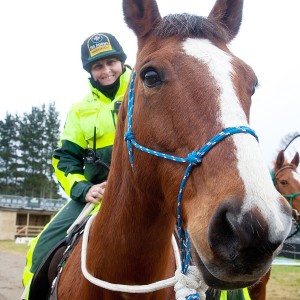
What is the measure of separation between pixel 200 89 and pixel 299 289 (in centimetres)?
1161

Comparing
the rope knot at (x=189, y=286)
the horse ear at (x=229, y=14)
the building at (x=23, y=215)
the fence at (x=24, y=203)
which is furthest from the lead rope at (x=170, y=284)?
the fence at (x=24, y=203)

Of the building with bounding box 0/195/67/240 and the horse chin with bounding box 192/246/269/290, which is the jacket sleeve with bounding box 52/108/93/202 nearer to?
the horse chin with bounding box 192/246/269/290

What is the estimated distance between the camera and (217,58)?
7.20ft

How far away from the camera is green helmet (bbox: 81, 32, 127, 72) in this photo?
4312 mm

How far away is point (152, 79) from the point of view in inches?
90.3

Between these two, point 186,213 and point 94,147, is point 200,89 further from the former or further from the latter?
point 94,147

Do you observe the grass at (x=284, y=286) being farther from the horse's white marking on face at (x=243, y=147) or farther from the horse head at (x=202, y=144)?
the horse's white marking on face at (x=243, y=147)

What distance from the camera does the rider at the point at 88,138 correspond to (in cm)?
402

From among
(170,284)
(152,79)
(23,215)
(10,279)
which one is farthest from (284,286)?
(23,215)

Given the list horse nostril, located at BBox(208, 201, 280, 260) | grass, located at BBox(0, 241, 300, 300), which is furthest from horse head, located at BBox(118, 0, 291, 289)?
grass, located at BBox(0, 241, 300, 300)

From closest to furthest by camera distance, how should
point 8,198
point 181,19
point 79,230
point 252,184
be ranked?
point 252,184
point 181,19
point 79,230
point 8,198

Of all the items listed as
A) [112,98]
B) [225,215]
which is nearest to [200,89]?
[225,215]

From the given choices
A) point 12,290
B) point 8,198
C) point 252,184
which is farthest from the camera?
point 8,198

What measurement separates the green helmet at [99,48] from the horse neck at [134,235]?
188 cm
